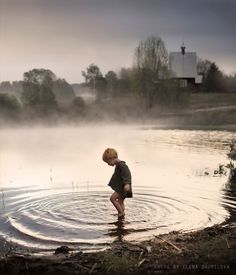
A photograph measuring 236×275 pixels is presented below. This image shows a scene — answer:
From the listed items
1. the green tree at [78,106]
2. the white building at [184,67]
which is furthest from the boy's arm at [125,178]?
the white building at [184,67]

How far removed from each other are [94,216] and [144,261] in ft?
13.3

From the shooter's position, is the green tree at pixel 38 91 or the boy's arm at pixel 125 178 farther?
the green tree at pixel 38 91

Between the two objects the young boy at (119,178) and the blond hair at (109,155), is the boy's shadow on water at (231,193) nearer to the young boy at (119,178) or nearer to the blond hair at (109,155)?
the young boy at (119,178)

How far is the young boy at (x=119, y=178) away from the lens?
935cm

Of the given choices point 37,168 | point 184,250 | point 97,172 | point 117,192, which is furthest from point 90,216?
point 37,168

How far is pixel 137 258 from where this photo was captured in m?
6.20

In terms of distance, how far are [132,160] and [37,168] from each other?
401cm

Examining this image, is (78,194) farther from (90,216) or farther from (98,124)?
(98,124)

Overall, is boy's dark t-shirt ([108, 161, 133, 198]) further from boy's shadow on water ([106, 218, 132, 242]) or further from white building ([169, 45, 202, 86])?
white building ([169, 45, 202, 86])

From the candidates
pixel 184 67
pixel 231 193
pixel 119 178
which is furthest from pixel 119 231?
pixel 184 67

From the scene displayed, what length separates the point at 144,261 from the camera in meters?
5.93

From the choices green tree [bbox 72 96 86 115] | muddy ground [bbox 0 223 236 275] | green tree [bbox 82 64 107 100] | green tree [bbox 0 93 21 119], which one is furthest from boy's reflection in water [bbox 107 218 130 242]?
green tree [bbox 82 64 107 100]

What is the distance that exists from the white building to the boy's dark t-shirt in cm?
5403

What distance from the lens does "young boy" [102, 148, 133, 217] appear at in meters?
9.35
